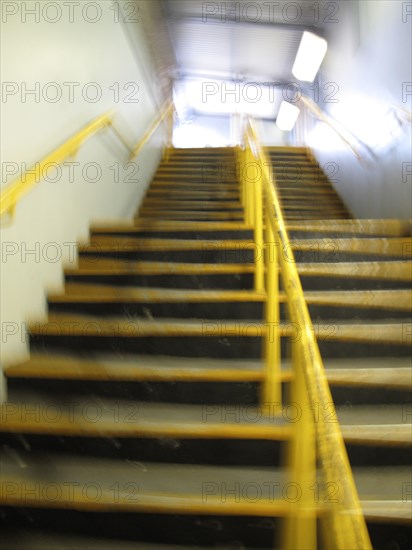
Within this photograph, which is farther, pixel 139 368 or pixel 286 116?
pixel 286 116

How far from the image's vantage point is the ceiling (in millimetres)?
5422

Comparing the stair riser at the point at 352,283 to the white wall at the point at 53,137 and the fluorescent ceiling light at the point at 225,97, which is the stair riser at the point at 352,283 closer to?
the white wall at the point at 53,137

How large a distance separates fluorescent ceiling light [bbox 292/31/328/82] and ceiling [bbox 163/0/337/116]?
3.8 inches

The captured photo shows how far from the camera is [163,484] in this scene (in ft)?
4.84

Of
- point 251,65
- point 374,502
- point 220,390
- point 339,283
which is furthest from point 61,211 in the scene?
point 251,65

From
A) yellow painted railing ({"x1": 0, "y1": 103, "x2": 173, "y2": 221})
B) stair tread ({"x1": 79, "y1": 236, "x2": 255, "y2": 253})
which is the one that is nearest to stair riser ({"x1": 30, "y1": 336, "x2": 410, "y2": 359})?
yellow painted railing ({"x1": 0, "y1": 103, "x2": 173, "y2": 221})

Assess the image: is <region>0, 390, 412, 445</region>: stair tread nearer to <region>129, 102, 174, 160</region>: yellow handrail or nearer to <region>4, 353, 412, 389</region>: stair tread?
<region>4, 353, 412, 389</region>: stair tread

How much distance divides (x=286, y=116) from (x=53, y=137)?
6.75 meters

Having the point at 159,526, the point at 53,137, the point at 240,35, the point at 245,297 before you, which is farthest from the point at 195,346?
the point at 240,35

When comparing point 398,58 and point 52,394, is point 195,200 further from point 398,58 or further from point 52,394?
point 52,394

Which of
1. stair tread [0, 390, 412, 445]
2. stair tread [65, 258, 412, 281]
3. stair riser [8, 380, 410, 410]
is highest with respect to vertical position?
stair tread [65, 258, 412, 281]

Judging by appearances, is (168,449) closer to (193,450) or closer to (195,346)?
(193,450)

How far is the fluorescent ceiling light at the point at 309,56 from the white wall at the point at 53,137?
2666 millimetres

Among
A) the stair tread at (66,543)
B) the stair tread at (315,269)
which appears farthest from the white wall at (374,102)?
the stair tread at (66,543)
